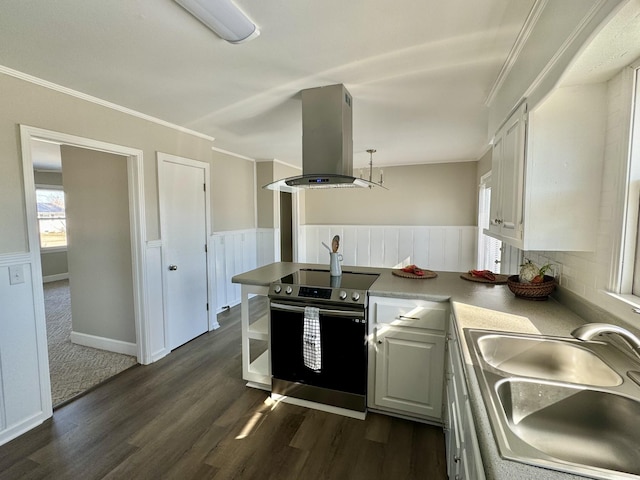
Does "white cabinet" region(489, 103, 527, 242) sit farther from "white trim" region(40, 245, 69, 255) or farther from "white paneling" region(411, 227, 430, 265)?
"white trim" region(40, 245, 69, 255)

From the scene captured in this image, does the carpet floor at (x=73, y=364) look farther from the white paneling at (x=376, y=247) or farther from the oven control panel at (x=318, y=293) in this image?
the white paneling at (x=376, y=247)

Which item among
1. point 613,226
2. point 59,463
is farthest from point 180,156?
point 613,226

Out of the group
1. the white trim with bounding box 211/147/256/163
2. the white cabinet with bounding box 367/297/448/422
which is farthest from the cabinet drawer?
the white trim with bounding box 211/147/256/163

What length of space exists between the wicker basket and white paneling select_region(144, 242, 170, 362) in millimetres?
3111

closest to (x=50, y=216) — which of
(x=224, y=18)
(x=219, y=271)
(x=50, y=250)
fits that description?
(x=50, y=250)

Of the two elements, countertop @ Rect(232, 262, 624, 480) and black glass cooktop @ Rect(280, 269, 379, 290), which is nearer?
countertop @ Rect(232, 262, 624, 480)

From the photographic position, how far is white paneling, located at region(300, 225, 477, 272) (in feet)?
17.6

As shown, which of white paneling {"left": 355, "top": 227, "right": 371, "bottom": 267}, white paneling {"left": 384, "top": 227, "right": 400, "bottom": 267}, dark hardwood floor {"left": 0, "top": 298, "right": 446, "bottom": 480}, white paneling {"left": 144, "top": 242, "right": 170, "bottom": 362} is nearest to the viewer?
dark hardwood floor {"left": 0, "top": 298, "right": 446, "bottom": 480}

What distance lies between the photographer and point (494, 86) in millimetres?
2268

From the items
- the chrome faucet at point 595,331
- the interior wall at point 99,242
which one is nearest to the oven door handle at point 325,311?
the chrome faucet at point 595,331

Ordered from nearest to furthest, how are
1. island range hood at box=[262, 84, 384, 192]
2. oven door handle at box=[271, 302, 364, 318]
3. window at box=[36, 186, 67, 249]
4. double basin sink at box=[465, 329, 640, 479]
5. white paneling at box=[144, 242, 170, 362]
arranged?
double basin sink at box=[465, 329, 640, 479]
oven door handle at box=[271, 302, 364, 318]
island range hood at box=[262, 84, 384, 192]
white paneling at box=[144, 242, 170, 362]
window at box=[36, 186, 67, 249]

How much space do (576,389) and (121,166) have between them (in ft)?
12.0

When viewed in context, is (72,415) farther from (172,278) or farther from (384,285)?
(384,285)

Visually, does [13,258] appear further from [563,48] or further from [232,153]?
[563,48]
